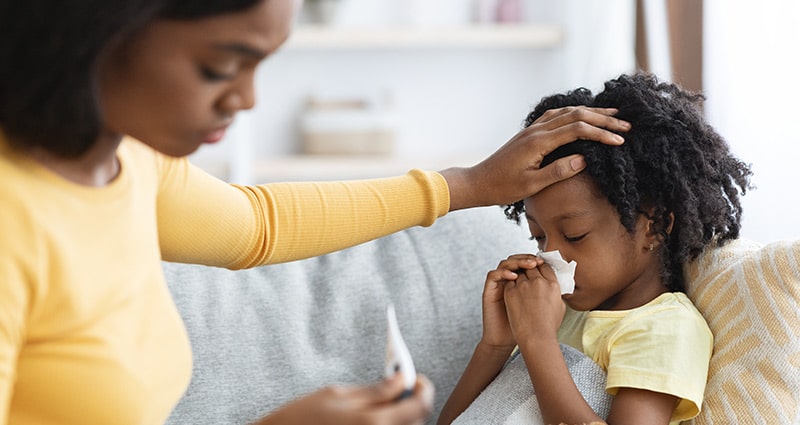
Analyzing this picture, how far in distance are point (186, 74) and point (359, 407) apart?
1.12 ft

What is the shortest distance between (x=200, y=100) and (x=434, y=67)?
3.24 metres

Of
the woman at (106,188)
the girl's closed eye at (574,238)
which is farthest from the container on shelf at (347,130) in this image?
the woman at (106,188)

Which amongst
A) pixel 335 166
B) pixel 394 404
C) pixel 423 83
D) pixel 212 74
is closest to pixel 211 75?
pixel 212 74

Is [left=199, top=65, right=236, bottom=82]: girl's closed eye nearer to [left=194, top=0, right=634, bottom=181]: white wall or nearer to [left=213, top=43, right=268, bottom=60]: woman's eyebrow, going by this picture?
[left=213, top=43, right=268, bottom=60]: woman's eyebrow

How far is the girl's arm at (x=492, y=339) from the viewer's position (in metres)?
1.50

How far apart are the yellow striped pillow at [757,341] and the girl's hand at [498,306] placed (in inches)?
11.7

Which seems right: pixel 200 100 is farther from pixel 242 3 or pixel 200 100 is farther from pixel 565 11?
pixel 565 11

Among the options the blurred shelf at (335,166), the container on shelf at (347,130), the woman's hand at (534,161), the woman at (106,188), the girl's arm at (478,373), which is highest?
the woman at (106,188)

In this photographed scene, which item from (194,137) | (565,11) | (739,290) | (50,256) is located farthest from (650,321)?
(565,11)

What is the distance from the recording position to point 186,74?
0.88m

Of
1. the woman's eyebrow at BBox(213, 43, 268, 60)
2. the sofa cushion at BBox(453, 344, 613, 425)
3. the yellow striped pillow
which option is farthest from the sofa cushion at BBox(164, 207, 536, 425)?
the woman's eyebrow at BBox(213, 43, 268, 60)

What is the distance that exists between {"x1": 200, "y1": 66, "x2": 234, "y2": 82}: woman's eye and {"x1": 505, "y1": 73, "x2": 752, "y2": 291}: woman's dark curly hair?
64cm

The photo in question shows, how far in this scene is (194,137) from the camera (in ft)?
3.08

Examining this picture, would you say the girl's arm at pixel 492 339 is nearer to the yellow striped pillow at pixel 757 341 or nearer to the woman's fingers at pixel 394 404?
A: the yellow striped pillow at pixel 757 341
